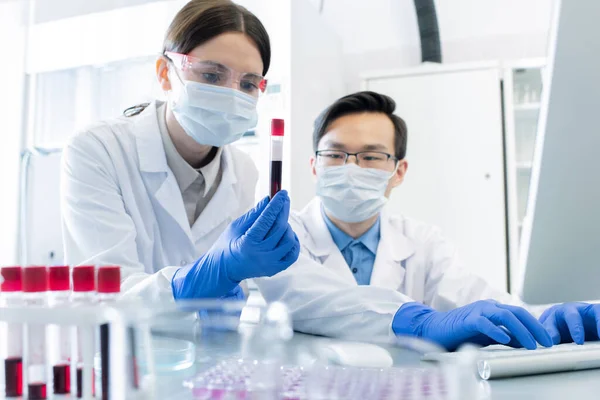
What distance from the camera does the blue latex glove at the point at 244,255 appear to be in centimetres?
108

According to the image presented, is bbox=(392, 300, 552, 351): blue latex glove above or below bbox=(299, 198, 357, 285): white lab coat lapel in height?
below

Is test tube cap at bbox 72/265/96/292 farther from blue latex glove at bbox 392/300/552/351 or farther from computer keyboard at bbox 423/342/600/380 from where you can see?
blue latex glove at bbox 392/300/552/351

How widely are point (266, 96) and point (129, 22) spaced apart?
2.91ft

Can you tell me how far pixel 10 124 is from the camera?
10.2 feet

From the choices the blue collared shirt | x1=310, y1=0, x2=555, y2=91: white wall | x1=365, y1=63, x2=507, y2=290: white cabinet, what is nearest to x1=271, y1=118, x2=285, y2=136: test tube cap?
the blue collared shirt

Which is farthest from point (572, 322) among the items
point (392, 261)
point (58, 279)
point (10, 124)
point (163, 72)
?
point (10, 124)

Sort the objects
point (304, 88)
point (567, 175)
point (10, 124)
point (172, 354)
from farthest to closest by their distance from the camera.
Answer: point (10, 124)
point (304, 88)
point (567, 175)
point (172, 354)

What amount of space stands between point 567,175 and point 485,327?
0.27m

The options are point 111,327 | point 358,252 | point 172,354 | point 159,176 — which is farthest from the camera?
point 358,252

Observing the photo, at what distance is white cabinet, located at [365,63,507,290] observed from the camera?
275 centimetres

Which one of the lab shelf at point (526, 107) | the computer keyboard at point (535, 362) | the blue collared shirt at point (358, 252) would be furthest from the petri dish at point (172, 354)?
the lab shelf at point (526, 107)

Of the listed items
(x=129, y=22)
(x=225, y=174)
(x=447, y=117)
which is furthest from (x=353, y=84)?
(x=225, y=174)

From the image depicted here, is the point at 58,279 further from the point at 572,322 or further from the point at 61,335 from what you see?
the point at 572,322

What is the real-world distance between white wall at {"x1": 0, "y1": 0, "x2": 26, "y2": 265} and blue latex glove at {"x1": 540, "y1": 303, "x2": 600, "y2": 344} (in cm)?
298
